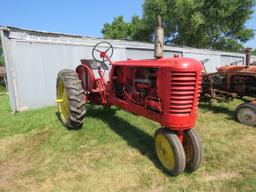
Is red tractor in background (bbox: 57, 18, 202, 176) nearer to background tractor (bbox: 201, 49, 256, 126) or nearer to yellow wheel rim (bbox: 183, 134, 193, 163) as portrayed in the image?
yellow wheel rim (bbox: 183, 134, 193, 163)

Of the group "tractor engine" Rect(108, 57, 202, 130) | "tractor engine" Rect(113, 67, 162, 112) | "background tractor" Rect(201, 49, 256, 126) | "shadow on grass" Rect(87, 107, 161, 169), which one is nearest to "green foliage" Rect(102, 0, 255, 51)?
"background tractor" Rect(201, 49, 256, 126)

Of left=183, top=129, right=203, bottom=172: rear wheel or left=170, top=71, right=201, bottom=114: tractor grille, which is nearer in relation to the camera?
left=170, top=71, right=201, bottom=114: tractor grille

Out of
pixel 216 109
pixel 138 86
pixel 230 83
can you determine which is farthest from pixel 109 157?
pixel 230 83

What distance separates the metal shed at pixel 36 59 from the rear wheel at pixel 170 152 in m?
4.45

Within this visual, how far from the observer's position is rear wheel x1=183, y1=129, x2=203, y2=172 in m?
2.80

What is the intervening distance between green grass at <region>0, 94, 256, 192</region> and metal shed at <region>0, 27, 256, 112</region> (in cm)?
117

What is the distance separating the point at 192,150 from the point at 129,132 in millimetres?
1643

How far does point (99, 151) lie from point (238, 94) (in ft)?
14.8

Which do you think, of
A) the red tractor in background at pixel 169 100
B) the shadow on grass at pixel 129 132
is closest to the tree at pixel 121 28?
the shadow on grass at pixel 129 132

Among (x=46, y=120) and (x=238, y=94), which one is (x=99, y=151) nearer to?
(x=46, y=120)

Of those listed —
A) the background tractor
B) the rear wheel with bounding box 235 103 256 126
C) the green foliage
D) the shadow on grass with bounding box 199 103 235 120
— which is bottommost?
the shadow on grass with bounding box 199 103 235 120

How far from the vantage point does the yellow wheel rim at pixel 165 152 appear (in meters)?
2.80

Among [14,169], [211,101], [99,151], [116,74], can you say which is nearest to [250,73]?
[211,101]

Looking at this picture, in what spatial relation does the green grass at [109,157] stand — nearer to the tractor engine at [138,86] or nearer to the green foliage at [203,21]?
the tractor engine at [138,86]
